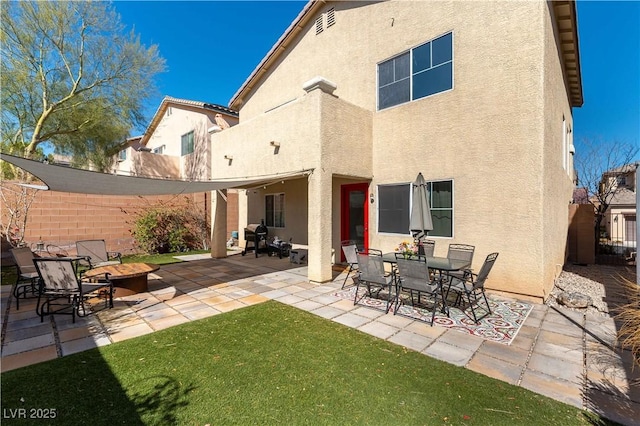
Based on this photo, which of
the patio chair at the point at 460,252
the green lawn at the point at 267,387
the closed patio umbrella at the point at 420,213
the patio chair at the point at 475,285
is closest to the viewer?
the green lawn at the point at 267,387

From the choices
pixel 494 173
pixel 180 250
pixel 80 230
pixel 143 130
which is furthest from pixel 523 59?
pixel 143 130

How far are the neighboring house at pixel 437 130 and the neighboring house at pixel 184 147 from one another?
947 cm

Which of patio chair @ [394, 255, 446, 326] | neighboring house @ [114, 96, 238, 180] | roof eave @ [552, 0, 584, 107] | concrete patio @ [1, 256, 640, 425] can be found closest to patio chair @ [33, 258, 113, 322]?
concrete patio @ [1, 256, 640, 425]

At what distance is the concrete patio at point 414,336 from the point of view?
12.8 feet

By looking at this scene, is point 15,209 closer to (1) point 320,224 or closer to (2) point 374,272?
(1) point 320,224

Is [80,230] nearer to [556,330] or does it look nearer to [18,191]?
[18,191]

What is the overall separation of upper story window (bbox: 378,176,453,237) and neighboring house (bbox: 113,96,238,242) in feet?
37.3

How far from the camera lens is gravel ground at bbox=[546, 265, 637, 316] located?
7.17m

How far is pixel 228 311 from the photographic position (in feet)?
22.0

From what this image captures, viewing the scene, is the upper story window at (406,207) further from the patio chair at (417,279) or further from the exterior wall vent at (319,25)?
the exterior wall vent at (319,25)

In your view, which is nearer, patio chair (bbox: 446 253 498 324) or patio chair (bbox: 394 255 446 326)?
patio chair (bbox: 394 255 446 326)

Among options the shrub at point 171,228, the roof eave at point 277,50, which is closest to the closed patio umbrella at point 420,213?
the roof eave at point 277,50

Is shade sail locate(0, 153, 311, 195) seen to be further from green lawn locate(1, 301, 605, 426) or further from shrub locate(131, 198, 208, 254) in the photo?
shrub locate(131, 198, 208, 254)

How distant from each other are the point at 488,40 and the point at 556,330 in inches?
289
